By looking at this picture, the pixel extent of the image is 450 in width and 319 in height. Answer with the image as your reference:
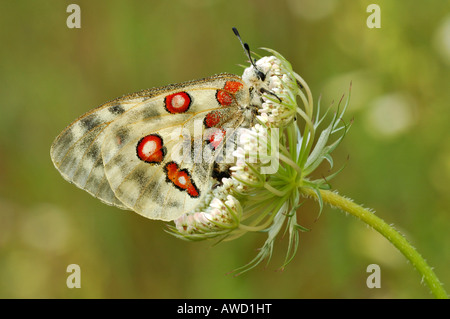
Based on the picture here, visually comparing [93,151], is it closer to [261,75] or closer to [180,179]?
[180,179]

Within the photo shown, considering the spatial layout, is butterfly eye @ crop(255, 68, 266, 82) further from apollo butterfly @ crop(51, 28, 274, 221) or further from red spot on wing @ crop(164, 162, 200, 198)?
red spot on wing @ crop(164, 162, 200, 198)

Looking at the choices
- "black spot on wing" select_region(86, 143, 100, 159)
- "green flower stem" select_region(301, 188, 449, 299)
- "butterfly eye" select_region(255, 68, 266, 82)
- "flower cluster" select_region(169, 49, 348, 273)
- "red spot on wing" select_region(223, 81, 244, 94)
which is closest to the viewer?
"green flower stem" select_region(301, 188, 449, 299)

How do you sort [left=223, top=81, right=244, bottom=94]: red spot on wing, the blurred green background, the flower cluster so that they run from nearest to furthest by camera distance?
the flower cluster
[left=223, top=81, right=244, bottom=94]: red spot on wing
the blurred green background

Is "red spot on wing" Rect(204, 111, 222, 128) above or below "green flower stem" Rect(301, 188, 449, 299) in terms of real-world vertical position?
above

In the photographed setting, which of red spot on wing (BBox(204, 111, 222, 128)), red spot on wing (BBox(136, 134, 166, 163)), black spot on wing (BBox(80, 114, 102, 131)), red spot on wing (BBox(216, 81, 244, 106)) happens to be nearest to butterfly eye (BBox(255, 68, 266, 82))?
red spot on wing (BBox(216, 81, 244, 106))

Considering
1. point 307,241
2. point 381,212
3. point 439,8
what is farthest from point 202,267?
point 439,8

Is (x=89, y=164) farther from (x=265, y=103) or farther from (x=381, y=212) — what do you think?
(x=381, y=212)

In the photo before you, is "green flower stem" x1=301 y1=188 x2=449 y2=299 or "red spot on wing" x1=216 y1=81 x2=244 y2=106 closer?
"green flower stem" x1=301 y1=188 x2=449 y2=299
